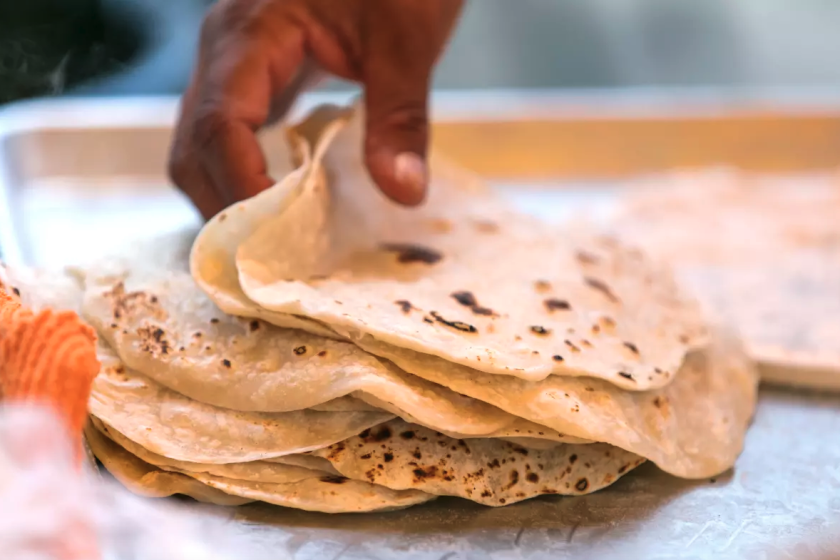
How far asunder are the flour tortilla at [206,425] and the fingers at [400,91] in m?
0.44

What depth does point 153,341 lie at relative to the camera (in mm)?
1018

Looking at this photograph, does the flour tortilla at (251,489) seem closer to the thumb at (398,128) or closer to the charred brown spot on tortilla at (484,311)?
the charred brown spot on tortilla at (484,311)

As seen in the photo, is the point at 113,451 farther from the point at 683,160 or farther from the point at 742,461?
the point at 683,160

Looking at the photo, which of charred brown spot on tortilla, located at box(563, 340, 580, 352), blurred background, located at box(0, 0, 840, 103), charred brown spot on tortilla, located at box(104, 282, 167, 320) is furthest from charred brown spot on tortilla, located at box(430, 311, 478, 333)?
blurred background, located at box(0, 0, 840, 103)

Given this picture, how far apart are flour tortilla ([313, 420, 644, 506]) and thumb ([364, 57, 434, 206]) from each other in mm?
419

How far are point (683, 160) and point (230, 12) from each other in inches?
74.7

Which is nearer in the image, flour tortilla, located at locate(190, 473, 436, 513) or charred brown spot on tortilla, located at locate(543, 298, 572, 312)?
flour tortilla, located at locate(190, 473, 436, 513)

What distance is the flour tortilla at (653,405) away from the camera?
94cm

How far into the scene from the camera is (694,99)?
2.98 m

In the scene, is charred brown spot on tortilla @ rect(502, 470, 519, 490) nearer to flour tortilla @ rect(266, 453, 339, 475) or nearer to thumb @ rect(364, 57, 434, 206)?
flour tortilla @ rect(266, 453, 339, 475)

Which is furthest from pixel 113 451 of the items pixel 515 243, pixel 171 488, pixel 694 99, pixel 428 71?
pixel 694 99

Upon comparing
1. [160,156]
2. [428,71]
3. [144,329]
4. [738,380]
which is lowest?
[160,156]

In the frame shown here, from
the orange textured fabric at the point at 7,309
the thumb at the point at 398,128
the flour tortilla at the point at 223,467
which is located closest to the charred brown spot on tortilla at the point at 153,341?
the flour tortilla at the point at 223,467

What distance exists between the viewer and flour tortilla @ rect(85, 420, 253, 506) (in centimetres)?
93
